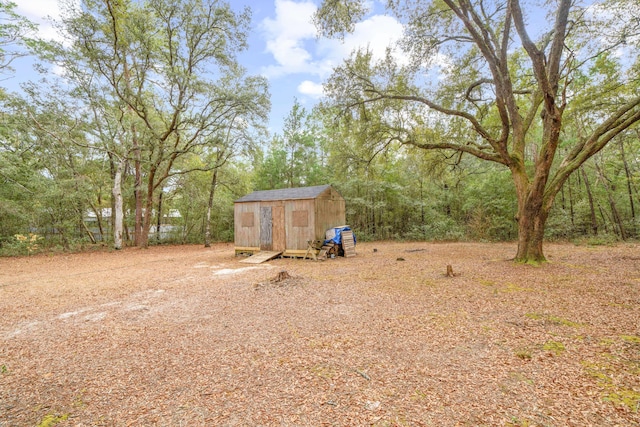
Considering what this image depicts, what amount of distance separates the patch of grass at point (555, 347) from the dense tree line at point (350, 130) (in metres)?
5.25

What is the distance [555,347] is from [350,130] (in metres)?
9.10

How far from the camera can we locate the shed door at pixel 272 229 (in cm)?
1105

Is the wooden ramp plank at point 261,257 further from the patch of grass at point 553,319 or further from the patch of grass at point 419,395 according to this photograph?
the patch of grass at point 419,395

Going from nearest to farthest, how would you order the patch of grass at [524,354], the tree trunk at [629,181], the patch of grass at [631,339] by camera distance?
the patch of grass at [524,354] < the patch of grass at [631,339] < the tree trunk at [629,181]

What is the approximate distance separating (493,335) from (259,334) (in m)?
2.94

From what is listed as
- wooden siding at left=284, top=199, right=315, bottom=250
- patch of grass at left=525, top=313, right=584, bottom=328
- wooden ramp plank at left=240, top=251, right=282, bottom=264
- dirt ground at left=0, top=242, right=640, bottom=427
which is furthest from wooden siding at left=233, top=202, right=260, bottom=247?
patch of grass at left=525, top=313, right=584, bottom=328

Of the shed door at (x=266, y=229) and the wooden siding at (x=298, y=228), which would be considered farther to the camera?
the shed door at (x=266, y=229)

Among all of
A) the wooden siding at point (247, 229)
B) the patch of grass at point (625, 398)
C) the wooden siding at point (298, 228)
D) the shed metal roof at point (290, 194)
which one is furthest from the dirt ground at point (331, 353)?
the wooden siding at point (247, 229)

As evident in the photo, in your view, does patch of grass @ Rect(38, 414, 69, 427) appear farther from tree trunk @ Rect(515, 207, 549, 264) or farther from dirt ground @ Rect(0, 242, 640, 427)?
tree trunk @ Rect(515, 207, 549, 264)

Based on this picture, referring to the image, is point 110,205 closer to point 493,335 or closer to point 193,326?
point 193,326

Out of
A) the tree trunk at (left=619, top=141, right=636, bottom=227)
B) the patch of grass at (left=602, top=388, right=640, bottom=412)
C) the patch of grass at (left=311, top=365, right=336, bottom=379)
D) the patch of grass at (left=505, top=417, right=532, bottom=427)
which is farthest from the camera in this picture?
the tree trunk at (left=619, top=141, right=636, bottom=227)

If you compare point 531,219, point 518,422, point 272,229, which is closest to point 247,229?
point 272,229

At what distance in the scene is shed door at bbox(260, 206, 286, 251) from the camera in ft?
36.2

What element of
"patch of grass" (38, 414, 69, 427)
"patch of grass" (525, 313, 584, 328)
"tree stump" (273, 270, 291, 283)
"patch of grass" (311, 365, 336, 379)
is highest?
"tree stump" (273, 270, 291, 283)
